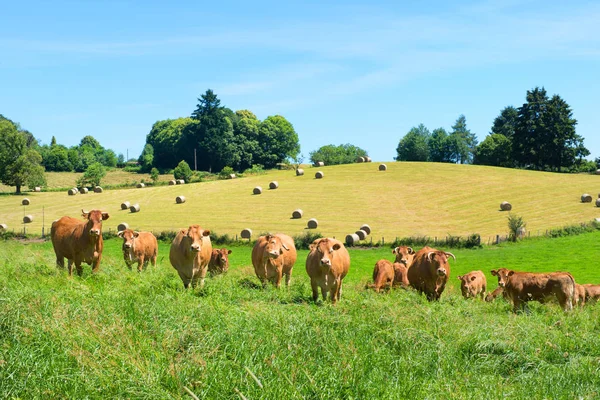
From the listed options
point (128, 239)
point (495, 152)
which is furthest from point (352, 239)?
point (495, 152)

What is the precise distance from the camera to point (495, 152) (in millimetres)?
88812

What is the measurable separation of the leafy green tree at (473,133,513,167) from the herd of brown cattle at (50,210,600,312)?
68830 millimetres

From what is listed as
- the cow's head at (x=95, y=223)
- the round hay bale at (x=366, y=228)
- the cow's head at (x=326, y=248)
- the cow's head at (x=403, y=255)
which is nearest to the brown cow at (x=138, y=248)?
the cow's head at (x=95, y=223)

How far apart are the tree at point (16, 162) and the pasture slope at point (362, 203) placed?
10.5 ft

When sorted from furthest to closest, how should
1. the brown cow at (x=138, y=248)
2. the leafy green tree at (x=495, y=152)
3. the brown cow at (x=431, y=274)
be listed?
the leafy green tree at (x=495, y=152)
the brown cow at (x=138, y=248)
the brown cow at (x=431, y=274)

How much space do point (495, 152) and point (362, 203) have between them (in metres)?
45.1

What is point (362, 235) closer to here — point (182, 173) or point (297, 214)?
point (297, 214)

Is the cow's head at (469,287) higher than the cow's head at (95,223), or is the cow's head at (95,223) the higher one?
the cow's head at (95,223)

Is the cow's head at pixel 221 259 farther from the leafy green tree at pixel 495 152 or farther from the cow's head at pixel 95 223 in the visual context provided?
the leafy green tree at pixel 495 152

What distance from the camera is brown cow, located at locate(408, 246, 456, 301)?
16.1 m

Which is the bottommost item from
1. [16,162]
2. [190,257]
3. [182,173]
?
[190,257]

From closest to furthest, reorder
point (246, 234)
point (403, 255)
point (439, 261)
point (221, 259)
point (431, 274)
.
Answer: point (439, 261)
point (431, 274)
point (403, 255)
point (221, 259)
point (246, 234)

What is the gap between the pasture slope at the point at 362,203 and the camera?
42438 millimetres

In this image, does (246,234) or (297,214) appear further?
(297,214)
